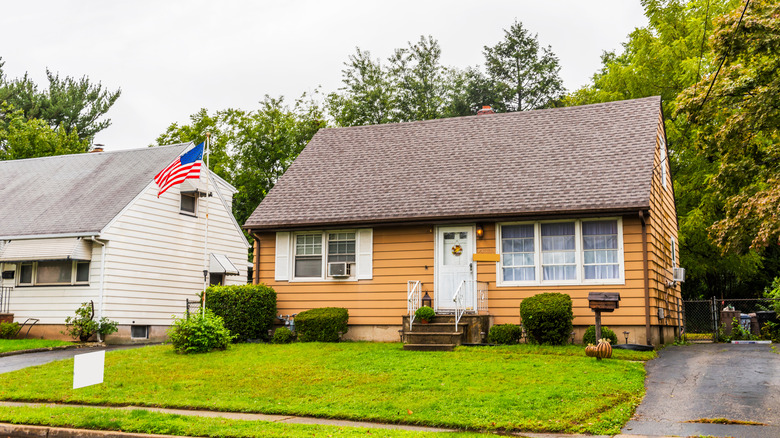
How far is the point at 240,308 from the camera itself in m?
17.0

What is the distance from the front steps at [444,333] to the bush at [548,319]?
1.39 m

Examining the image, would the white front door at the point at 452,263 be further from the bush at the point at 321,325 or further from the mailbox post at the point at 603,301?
the mailbox post at the point at 603,301

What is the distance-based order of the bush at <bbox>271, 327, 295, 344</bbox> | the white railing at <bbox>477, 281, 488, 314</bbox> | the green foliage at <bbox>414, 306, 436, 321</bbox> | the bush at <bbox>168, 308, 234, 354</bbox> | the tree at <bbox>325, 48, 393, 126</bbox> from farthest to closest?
the tree at <bbox>325, 48, 393, 126</bbox>, the bush at <bbox>271, 327, 295, 344</bbox>, the white railing at <bbox>477, 281, 488, 314</bbox>, the green foliage at <bbox>414, 306, 436, 321</bbox>, the bush at <bbox>168, 308, 234, 354</bbox>

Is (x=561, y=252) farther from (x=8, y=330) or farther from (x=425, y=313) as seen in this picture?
(x=8, y=330)

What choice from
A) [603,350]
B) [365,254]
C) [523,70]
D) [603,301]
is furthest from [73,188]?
[523,70]

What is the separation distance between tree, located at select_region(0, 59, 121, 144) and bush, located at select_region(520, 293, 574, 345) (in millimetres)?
36272

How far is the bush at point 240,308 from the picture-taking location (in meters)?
16.9

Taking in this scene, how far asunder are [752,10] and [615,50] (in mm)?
27245

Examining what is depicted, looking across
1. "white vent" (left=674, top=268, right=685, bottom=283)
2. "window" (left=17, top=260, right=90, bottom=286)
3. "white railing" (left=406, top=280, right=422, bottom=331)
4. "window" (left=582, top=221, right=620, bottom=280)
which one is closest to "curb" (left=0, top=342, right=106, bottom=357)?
"window" (left=17, top=260, right=90, bottom=286)

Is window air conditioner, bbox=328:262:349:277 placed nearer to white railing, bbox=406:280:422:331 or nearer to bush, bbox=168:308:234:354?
white railing, bbox=406:280:422:331

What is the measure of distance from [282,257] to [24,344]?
7.04 m

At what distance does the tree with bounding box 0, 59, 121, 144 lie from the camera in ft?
143

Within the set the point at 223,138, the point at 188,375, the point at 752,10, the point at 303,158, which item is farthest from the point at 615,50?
the point at 188,375

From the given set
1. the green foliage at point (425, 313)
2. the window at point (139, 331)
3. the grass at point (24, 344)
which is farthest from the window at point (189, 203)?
the green foliage at point (425, 313)
